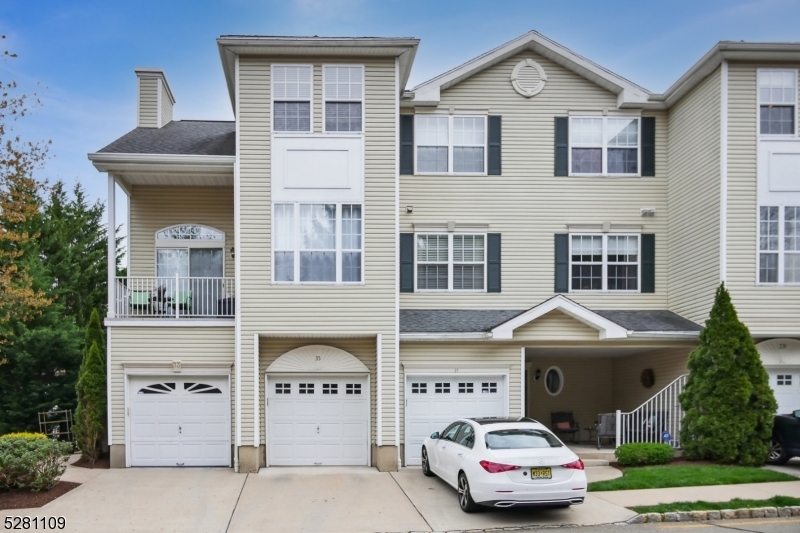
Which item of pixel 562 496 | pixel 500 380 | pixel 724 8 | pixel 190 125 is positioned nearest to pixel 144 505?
pixel 562 496

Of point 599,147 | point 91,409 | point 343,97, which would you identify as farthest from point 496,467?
point 599,147

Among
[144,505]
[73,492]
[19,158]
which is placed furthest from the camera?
[19,158]

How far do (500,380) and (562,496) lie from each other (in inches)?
247

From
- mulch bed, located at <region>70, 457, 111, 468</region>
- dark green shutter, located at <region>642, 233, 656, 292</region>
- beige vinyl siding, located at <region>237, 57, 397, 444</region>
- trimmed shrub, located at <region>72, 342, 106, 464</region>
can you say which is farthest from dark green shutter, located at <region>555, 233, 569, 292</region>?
mulch bed, located at <region>70, 457, 111, 468</region>

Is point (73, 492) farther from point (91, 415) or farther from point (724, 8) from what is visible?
point (724, 8)

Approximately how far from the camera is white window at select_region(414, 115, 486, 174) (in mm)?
18484

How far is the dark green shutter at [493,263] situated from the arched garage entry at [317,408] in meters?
3.92

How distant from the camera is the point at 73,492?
13523 millimetres

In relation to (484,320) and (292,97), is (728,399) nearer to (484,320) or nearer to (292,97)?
(484,320)

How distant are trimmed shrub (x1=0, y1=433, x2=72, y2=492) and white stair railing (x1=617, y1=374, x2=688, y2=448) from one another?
1177cm

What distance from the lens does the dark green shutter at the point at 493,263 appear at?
1827 centimetres

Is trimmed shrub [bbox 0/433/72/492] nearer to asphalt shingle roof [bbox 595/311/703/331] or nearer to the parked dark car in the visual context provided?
asphalt shingle roof [bbox 595/311/703/331]

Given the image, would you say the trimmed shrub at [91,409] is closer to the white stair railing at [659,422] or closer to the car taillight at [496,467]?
the car taillight at [496,467]

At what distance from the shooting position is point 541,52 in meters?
18.7
